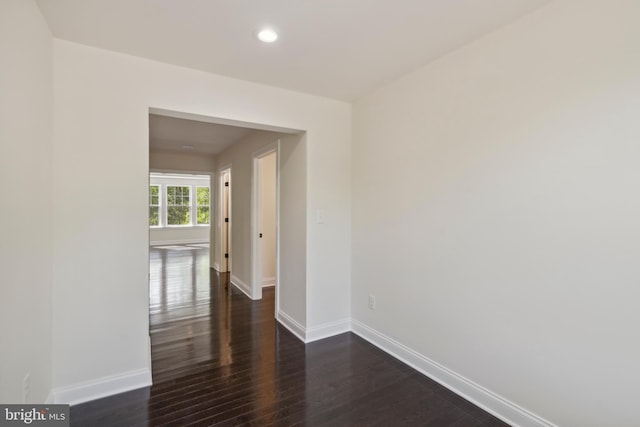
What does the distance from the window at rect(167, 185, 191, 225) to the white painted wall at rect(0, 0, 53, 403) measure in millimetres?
9236

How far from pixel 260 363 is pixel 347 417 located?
37.3 inches

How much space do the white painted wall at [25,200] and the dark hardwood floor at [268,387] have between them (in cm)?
65

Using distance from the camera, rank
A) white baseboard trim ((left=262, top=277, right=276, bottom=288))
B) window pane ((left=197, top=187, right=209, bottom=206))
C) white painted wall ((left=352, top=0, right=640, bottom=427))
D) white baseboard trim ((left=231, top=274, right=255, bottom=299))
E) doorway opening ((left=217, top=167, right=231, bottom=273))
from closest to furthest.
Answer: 1. white painted wall ((left=352, top=0, right=640, bottom=427))
2. white baseboard trim ((left=231, top=274, right=255, bottom=299))
3. white baseboard trim ((left=262, top=277, right=276, bottom=288))
4. doorway opening ((left=217, top=167, right=231, bottom=273))
5. window pane ((left=197, top=187, right=209, bottom=206))

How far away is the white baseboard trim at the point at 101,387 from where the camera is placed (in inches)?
79.3

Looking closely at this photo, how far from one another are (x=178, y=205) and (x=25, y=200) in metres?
9.72

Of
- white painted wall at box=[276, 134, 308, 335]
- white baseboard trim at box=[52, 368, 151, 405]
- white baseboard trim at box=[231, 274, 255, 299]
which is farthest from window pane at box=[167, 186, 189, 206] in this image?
white baseboard trim at box=[52, 368, 151, 405]

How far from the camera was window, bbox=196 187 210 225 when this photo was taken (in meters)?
11.0

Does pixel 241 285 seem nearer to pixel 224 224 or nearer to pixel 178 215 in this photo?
pixel 224 224

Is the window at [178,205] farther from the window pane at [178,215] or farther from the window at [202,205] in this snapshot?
the window at [202,205]

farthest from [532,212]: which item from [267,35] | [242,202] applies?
[242,202]

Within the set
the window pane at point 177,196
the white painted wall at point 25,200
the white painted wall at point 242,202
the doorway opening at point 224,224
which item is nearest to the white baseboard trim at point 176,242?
the window pane at point 177,196

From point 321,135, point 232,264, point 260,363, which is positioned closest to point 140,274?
point 260,363

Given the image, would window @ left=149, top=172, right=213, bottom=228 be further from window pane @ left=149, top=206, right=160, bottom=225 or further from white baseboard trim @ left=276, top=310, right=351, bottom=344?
white baseboard trim @ left=276, top=310, right=351, bottom=344

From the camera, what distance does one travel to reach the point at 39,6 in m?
1.65
